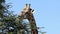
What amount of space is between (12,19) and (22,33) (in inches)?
54.7

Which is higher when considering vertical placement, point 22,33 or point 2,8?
point 2,8

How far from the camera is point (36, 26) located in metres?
28.5

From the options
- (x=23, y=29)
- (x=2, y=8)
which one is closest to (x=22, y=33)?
(x=23, y=29)

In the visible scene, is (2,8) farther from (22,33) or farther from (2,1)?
(22,33)

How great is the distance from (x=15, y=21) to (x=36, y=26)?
167 cm

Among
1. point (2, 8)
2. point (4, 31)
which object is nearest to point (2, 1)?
point (2, 8)

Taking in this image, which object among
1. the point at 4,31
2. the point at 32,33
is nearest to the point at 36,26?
the point at 32,33

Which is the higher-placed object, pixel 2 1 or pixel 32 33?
pixel 2 1

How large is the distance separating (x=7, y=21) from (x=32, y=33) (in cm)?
214

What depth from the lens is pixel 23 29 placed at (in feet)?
93.7

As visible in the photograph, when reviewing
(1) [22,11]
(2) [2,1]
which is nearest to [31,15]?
(1) [22,11]

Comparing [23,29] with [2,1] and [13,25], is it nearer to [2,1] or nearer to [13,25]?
[13,25]

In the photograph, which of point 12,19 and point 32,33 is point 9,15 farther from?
point 32,33

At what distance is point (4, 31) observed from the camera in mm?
27812
